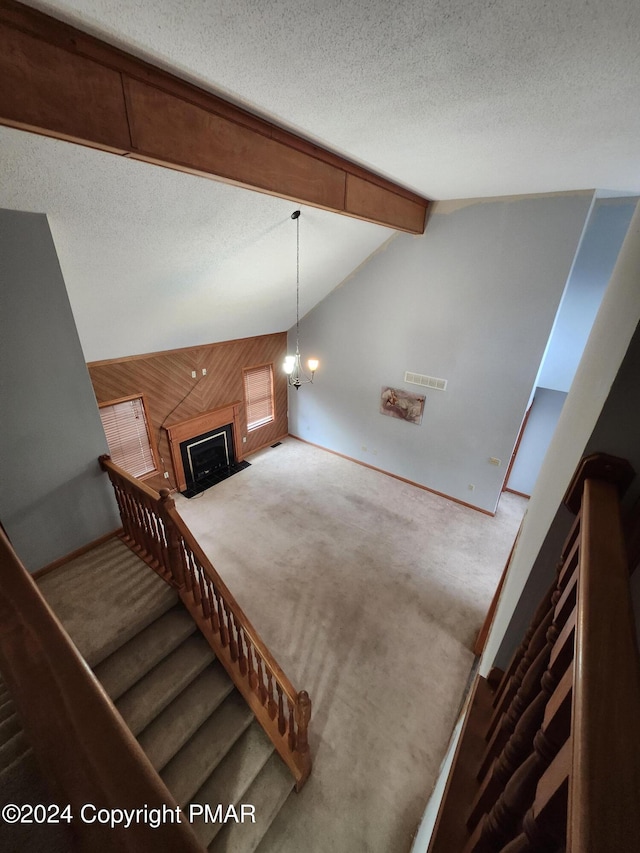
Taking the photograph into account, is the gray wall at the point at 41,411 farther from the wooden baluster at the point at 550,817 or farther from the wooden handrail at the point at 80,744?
the wooden baluster at the point at 550,817

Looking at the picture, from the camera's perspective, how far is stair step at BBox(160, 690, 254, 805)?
2.21 meters

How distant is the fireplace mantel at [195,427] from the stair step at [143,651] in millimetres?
3400

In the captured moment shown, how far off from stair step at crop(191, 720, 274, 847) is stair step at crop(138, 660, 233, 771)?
301mm

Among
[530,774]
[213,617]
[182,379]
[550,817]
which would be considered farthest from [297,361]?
[550,817]

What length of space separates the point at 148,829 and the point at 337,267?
19.1 ft

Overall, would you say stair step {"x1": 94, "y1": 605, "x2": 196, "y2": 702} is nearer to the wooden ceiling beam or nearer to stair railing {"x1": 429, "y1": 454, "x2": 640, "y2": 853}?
stair railing {"x1": 429, "y1": 454, "x2": 640, "y2": 853}

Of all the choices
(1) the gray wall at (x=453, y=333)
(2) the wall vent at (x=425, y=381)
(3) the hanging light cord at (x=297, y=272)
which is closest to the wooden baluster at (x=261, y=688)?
(3) the hanging light cord at (x=297, y=272)

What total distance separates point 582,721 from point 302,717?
2434 mm

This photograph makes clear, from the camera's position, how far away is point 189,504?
18.7 ft

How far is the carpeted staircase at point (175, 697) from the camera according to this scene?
225 cm

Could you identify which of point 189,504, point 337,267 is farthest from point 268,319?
point 189,504

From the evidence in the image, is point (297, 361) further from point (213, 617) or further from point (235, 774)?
point (235, 774)

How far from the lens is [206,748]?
2.37 m

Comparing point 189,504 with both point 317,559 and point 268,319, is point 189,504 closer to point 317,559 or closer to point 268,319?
point 317,559
